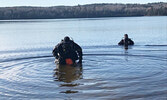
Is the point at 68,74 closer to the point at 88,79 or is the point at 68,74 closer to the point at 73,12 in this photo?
the point at 88,79

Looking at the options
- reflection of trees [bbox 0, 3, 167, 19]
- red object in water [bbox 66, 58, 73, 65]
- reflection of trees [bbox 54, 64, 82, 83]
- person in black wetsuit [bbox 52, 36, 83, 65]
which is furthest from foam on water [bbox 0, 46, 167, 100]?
reflection of trees [bbox 0, 3, 167, 19]

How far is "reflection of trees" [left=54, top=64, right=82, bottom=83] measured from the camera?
474 inches

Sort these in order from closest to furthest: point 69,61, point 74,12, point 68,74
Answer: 1. point 68,74
2. point 69,61
3. point 74,12

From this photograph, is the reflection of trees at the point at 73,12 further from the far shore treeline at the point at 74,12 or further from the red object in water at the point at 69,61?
the red object in water at the point at 69,61

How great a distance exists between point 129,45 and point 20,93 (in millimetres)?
15288

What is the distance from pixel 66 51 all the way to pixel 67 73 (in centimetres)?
143

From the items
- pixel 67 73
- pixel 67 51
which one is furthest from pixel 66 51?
pixel 67 73

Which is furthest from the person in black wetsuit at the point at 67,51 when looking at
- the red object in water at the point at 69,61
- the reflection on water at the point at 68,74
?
the reflection on water at the point at 68,74

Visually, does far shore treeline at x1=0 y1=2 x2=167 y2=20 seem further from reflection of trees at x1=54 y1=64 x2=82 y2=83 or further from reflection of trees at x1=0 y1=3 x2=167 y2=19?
reflection of trees at x1=54 y1=64 x2=82 y2=83

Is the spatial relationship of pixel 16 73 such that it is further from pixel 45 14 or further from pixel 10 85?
pixel 45 14

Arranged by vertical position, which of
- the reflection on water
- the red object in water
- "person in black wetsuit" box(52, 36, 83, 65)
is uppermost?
"person in black wetsuit" box(52, 36, 83, 65)

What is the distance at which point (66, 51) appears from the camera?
1417 centimetres

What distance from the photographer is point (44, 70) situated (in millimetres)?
13766

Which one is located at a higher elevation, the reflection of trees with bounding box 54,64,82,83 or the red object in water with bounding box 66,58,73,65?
the red object in water with bounding box 66,58,73,65
